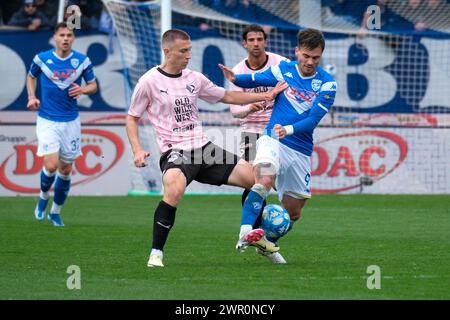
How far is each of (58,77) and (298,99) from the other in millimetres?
5694

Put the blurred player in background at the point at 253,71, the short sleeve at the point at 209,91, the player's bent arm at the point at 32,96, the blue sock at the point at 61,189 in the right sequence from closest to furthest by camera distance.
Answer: the short sleeve at the point at 209,91
the blurred player in background at the point at 253,71
the player's bent arm at the point at 32,96
the blue sock at the point at 61,189

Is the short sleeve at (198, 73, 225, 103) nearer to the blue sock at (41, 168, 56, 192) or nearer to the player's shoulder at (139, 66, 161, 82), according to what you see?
the player's shoulder at (139, 66, 161, 82)

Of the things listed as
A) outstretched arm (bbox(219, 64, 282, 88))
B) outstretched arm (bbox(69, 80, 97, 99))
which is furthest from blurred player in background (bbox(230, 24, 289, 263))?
outstretched arm (bbox(69, 80, 97, 99))

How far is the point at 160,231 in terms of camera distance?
9.60 metres

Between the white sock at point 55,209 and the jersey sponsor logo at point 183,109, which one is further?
the white sock at point 55,209

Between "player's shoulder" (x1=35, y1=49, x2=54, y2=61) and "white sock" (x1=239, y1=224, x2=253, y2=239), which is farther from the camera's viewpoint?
"player's shoulder" (x1=35, y1=49, x2=54, y2=61)

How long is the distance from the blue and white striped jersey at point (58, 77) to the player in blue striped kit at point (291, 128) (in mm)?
4916

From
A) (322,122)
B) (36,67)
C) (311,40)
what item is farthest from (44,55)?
(322,122)

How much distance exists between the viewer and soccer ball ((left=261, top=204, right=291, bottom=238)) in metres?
9.84

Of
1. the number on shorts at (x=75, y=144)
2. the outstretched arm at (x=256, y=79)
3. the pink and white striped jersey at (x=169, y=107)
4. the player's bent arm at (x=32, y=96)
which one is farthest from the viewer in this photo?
the number on shorts at (x=75, y=144)

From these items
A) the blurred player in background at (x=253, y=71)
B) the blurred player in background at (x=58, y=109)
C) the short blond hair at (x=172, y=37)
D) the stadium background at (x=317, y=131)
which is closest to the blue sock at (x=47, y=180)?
the blurred player in background at (x=58, y=109)

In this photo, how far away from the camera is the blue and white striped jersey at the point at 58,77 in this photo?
587 inches

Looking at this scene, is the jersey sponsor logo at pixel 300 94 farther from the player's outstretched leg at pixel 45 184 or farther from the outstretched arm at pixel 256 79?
the player's outstretched leg at pixel 45 184

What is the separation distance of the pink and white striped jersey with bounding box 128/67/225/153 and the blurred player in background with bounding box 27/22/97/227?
495 cm
